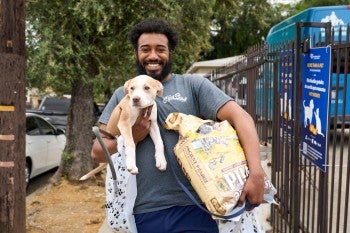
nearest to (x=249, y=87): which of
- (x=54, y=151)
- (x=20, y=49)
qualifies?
(x=20, y=49)

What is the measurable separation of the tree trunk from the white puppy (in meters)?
6.23

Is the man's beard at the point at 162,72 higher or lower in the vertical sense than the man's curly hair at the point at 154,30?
lower

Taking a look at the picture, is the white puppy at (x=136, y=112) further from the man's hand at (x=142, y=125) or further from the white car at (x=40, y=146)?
the white car at (x=40, y=146)

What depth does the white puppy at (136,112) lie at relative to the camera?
2229 mm

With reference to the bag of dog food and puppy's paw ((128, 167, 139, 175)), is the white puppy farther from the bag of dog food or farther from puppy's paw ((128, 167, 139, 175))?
Result: the bag of dog food

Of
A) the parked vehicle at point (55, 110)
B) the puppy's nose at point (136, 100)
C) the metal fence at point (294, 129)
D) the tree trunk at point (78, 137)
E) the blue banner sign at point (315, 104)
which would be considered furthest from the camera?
the parked vehicle at point (55, 110)

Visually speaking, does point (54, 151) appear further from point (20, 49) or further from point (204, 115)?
point (204, 115)

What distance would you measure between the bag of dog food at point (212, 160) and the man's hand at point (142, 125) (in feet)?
0.44

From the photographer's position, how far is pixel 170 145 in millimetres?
2332

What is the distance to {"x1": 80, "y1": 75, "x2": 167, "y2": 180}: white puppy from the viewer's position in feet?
7.31

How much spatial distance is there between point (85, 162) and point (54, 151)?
242 centimetres

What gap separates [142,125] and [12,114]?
2.12 meters

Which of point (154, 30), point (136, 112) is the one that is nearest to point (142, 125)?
point (136, 112)

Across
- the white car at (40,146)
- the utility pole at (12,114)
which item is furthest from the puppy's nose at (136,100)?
the white car at (40,146)
